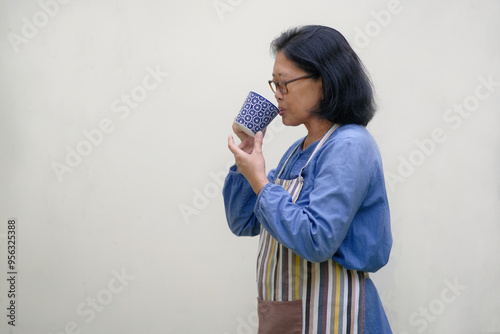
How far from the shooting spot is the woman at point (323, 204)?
110cm

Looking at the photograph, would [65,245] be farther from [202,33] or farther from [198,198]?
[202,33]

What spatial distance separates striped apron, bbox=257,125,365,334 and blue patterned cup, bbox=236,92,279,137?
0.17 m

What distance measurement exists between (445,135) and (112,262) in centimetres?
145

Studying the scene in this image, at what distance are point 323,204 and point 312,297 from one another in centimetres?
23

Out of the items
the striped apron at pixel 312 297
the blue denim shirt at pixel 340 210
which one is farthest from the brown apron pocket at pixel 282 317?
the blue denim shirt at pixel 340 210

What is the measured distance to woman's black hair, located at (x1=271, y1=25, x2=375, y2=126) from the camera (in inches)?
47.8

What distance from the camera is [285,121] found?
1.30 meters

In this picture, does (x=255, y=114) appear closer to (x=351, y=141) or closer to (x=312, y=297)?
(x=351, y=141)

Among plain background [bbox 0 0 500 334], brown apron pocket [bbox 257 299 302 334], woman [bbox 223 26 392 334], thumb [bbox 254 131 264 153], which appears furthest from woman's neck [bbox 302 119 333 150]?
plain background [bbox 0 0 500 334]

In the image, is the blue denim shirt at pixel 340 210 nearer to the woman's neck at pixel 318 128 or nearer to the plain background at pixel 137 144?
the woman's neck at pixel 318 128

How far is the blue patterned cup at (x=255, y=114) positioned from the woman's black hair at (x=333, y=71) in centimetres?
13

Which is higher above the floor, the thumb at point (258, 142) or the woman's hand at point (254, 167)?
the thumb at point (258, 142)

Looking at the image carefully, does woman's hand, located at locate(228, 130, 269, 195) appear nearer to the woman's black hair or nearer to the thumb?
the thumb

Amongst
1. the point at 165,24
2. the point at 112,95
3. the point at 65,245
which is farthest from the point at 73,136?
the point at 165,24
